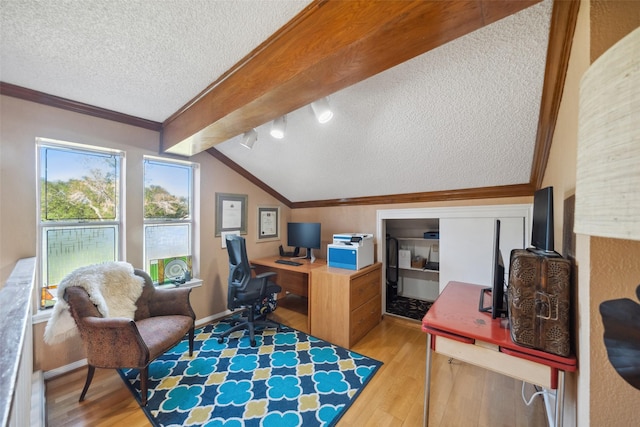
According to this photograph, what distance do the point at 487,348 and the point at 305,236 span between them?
8.32ft

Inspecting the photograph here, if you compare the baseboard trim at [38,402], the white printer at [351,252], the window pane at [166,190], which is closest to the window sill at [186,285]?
the window pane at [166,190]

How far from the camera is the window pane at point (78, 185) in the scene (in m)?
2.02

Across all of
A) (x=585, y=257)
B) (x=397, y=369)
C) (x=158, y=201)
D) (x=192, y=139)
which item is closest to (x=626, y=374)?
(x=585, y=257)

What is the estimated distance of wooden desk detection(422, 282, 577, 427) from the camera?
1.03 m

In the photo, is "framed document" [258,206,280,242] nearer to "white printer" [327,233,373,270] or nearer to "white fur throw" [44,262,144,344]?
"white printer" [327,233,373,270]

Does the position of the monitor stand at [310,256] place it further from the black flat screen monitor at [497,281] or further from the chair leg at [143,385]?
the black flat screen monitor at [497,281]

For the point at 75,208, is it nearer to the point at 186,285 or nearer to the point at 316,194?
the point at 186,285

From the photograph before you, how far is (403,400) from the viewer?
1.76 metres

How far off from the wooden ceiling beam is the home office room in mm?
10

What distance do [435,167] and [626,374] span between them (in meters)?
1.95

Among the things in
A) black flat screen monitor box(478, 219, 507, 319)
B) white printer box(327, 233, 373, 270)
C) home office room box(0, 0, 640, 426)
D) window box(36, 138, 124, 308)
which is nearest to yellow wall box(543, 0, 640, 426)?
home office room box(0, 0, 640, 426)

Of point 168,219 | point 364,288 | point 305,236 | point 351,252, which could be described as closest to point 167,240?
point 168,219

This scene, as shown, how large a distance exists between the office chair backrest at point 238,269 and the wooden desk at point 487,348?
179 centimetres

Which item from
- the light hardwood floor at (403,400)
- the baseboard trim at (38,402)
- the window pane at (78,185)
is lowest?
the light hardwood floor at (403,400)
